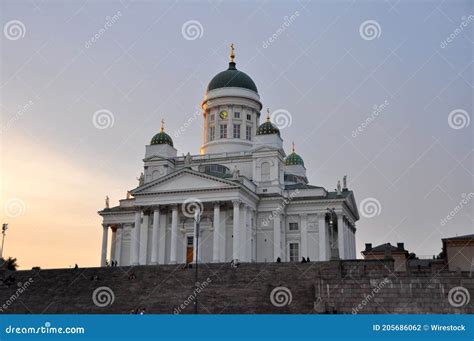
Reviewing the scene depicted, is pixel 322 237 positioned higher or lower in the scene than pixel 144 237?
lower

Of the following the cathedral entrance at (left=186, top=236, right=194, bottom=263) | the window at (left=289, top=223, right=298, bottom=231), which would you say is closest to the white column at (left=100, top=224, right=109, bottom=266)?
the cathedral entrance at (left=186, top=236, right=194, bottom=263)

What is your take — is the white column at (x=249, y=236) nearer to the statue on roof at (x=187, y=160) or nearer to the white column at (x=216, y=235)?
the white column at (x=216, y=235)

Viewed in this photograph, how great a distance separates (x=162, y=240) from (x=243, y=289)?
1838cm

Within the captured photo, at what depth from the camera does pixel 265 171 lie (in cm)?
5297

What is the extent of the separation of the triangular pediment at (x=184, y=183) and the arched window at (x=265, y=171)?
5.94 metres

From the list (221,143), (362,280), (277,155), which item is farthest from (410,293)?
(221,143)

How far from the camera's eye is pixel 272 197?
5119 centimetres

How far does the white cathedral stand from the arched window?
9 cm

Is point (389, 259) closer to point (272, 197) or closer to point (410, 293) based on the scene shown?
point (410, 293)

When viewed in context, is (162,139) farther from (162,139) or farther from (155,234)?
(155,234)

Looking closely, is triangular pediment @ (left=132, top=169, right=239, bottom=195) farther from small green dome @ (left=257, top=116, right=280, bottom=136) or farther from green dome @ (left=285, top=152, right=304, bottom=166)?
green dome @ (left=285, top=152, right=304, bottom=166)

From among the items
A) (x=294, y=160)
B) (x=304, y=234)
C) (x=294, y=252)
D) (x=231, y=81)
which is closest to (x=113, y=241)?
(x=294, y=252)

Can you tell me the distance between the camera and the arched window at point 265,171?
5278 cm

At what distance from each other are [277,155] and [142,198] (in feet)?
42.4
